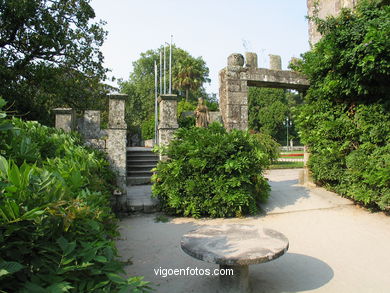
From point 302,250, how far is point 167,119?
3829 millimetres

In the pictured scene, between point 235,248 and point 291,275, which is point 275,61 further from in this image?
point 235,248

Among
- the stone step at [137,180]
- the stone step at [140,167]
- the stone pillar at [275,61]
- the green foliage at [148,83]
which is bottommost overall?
the stone step at [137,180]

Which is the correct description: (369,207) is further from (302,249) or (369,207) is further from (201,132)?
(201,132)

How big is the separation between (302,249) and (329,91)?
3.78 metres

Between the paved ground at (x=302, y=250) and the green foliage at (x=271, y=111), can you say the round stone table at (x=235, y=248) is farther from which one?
the green foliage at (x=271, y=111)

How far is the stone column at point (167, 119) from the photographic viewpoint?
6.21 metres

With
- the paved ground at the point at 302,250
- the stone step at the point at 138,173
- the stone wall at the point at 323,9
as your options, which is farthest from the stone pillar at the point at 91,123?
the stone wall at the point at 323,9

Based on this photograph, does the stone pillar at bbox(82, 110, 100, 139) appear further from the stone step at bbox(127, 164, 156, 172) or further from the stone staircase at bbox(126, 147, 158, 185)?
the stone step at bbox(127, 164, 156, 172)

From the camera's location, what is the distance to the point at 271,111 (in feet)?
115

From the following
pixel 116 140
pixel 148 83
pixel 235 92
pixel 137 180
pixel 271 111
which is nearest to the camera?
pixel 116 140

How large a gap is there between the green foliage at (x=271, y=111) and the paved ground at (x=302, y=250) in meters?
28.6

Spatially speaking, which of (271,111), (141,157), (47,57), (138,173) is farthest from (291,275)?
(271,111)

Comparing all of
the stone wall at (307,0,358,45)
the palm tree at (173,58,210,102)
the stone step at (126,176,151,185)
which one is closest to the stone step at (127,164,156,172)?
the stone step at (126,176,151,185)

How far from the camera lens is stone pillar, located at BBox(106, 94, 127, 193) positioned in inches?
236
